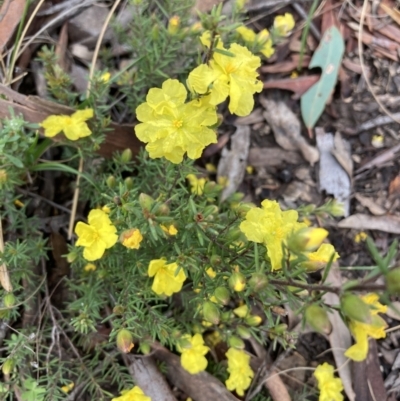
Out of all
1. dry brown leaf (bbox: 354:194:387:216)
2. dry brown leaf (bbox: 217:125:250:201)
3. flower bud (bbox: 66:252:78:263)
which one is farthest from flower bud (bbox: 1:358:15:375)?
dry brown leaf (bbox: 354:194:387:216)

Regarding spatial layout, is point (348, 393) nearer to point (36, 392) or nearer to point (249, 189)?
point (249, 189)

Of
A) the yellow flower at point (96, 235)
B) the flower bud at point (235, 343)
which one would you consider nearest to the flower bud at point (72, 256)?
the yellow flower at point (96, 235)

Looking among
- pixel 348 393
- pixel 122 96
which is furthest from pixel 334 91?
pixel 348 393

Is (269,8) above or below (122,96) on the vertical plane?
above

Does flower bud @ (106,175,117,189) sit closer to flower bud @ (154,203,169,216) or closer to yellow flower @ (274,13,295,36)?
flower bud @ (154,203,169,216)

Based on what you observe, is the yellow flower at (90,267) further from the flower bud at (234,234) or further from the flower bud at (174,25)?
the flower bud at (174,25)

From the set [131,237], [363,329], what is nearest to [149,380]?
[131,237]

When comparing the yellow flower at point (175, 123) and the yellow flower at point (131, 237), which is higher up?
the yellow flower at point (175, 123)
